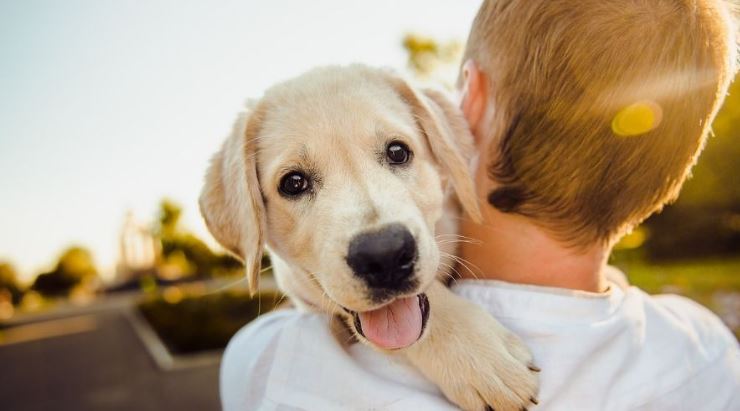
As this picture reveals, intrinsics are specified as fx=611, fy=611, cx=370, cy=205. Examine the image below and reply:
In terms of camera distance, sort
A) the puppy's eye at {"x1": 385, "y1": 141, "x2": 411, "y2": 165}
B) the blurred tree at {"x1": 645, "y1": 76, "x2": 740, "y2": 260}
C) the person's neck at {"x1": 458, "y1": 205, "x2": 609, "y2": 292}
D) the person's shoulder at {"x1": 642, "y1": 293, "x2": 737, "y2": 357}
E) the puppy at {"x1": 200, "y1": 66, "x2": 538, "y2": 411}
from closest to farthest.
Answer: the puppy at {"x1": 200, "y1": 66, "x2": 538, "y2": 411} < the person's shoulder at {"x1": 642, "y1": 293, "x2": 737, "y2": 357} < the person's neck at {"x1": 458, "y1": 205, "x2": 609, "y2": 292} < the puppy's eye at {"x1": 385, "y1": 141, "x2": 411, "y2": 165} < the blurred tree at {"x1": 645, "y1": 76, "x2": 740, "y2": 260}

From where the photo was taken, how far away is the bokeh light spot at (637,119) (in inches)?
93.3

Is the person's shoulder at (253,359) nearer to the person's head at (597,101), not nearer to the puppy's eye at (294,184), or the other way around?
the puppy's eye at (294,184)

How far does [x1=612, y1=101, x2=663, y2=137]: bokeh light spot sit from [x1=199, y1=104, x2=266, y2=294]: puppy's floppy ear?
5.44ft

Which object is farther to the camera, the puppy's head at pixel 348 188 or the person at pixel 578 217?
the puppy's head at pixel 348 188

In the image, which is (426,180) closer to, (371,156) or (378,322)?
(371,156)

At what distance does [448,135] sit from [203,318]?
17.8m

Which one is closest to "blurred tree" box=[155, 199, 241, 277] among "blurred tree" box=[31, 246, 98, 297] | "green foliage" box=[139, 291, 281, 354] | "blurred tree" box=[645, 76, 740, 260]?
"blurred tree" box=[31, 246, 98, 297]

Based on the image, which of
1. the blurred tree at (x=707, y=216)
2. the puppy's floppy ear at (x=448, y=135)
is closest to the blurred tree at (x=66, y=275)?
the blurred tree at (x=707, y=216)

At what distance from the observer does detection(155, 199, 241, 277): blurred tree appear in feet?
152

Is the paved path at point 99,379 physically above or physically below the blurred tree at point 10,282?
above

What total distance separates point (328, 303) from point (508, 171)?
979 millimetres

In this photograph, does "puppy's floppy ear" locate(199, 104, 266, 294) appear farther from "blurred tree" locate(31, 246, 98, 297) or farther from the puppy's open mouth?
"blurred tree" locate(31, 246, 98, 297)

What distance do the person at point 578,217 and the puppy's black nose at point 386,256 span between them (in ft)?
0.92

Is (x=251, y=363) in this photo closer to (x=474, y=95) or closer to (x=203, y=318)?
(x=474, y=95)
